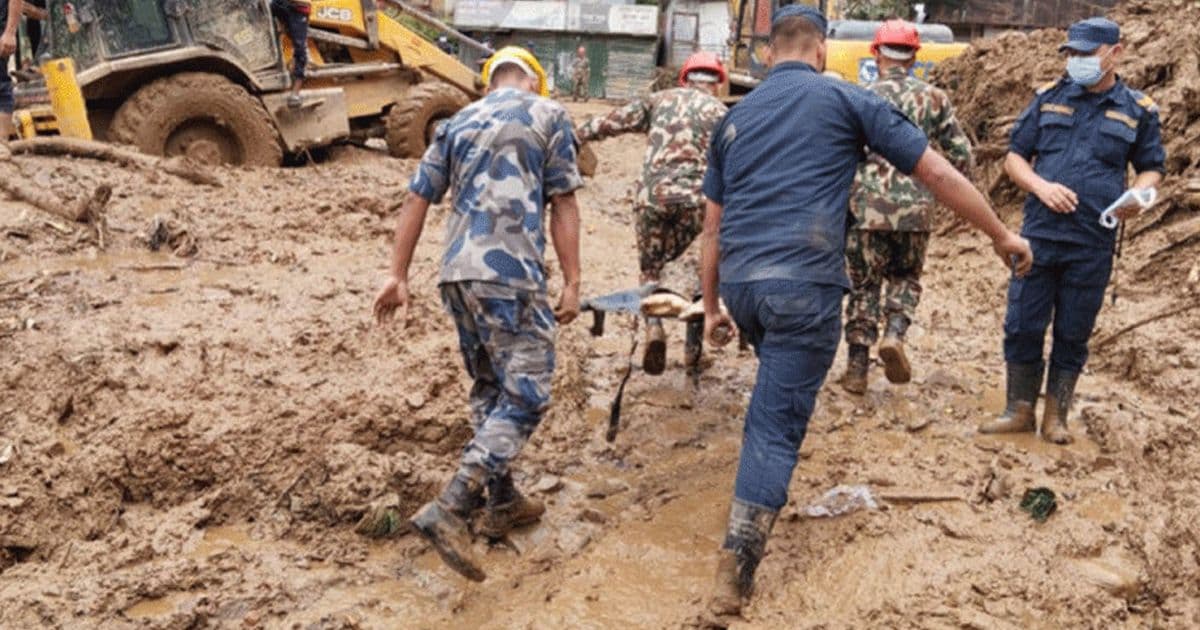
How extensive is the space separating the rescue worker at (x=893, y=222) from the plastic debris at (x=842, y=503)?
1201 millimetres

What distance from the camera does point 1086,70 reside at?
4246 mm

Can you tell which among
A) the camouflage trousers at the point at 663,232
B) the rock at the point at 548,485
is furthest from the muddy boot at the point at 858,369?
the rock at the point at 548,485

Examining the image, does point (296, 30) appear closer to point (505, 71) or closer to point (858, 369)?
point (858, 369)

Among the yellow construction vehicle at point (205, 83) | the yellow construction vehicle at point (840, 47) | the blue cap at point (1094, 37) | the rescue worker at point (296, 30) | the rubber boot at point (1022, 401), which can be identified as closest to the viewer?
the blue cap at point (1094, 37)

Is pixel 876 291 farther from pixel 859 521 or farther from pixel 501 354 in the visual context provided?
pixel 501 354

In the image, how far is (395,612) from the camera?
10.3 ft

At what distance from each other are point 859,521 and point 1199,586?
3.63 ft

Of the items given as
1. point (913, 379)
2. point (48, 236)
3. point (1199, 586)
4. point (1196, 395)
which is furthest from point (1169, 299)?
point (48, 236)

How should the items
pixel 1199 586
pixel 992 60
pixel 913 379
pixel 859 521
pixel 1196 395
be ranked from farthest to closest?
1. pixel 992 60
2. pixel 913 379
3. pixel 1196 395
4. pixel 859 521
5. pixel 1199 586

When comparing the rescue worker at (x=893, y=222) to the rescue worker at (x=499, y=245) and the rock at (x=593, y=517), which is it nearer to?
the rock at (x=593, y=517)

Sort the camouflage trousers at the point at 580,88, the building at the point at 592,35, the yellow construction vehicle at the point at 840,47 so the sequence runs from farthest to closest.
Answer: the building at the point at 592,35, the camouflage trousers at the point at 580,88, the yellow construction vehicle at the point at 840,47

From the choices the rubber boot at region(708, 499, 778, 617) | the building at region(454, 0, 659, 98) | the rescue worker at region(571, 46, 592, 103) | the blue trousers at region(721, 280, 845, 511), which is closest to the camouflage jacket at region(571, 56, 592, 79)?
the rescue worker at region(571, 46, 592, 103)

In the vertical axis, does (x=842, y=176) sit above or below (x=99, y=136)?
above

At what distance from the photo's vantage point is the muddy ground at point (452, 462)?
314 cm
